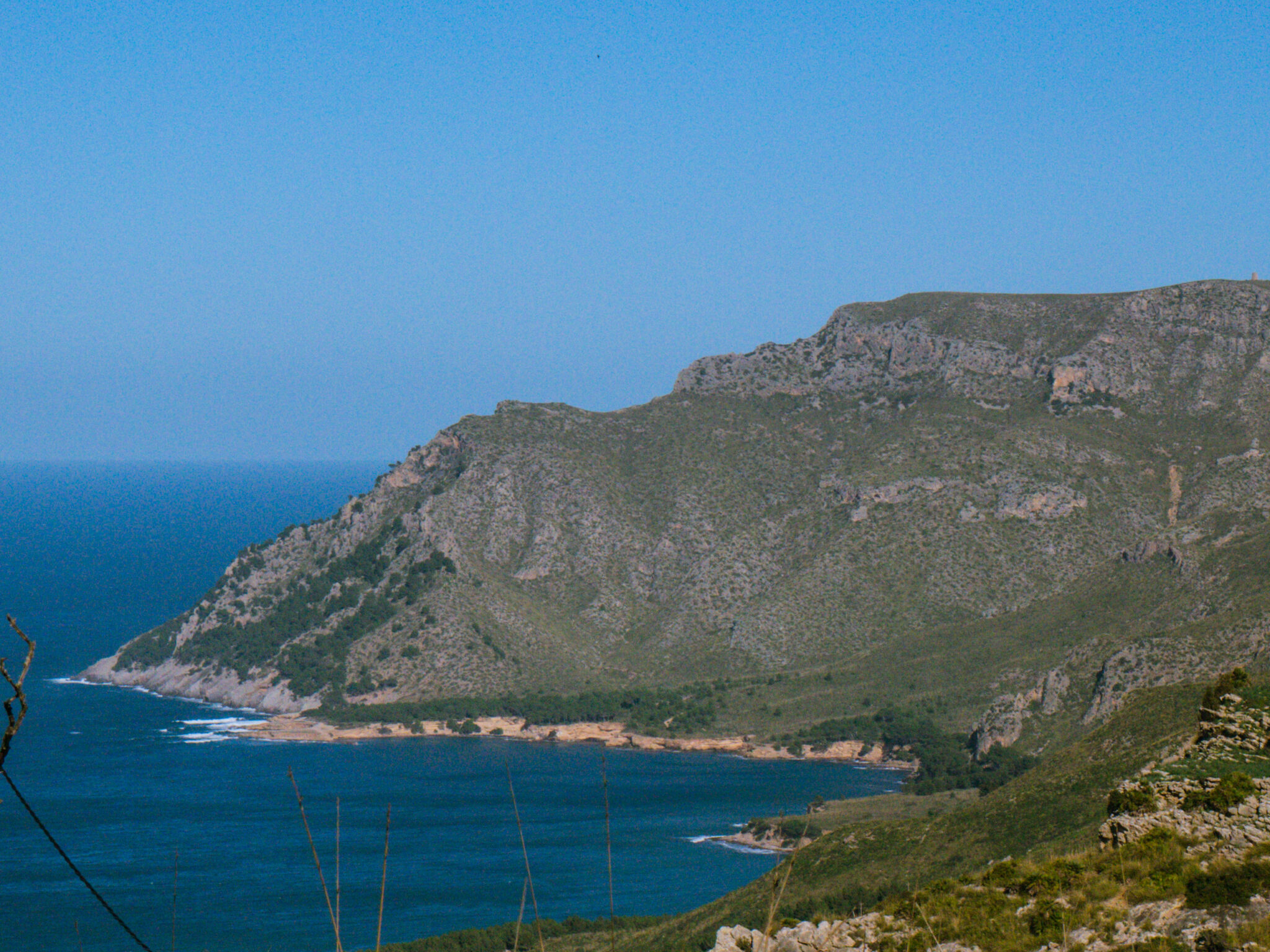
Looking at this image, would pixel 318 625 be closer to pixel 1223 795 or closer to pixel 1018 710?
pixel 1018 710

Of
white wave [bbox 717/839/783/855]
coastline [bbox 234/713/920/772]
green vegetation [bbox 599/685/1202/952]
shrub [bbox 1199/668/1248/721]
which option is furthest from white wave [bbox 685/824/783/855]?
shrub [bbox 1199/668/1248/721]

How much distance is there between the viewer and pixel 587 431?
18338 cm

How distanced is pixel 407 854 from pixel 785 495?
79622 millimetres

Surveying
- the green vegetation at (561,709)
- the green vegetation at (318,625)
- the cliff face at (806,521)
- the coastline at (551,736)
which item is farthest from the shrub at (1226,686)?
the green vegetation at (318,625)

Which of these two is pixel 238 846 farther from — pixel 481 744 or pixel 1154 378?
pixel 1154 378

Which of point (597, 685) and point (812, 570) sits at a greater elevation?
point (812, 570)

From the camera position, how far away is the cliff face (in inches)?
5935

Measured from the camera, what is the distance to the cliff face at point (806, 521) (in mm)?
150750

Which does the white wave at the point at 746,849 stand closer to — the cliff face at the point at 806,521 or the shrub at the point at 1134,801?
the cliff face at the point at 806,521

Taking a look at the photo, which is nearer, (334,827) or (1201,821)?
(1201,821)

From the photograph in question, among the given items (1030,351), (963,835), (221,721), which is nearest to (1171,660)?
(963,835)

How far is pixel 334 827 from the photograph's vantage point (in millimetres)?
114875

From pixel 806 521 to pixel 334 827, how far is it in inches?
2755

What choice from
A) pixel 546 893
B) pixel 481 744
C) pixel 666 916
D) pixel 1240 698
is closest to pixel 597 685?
pixel 481 744
